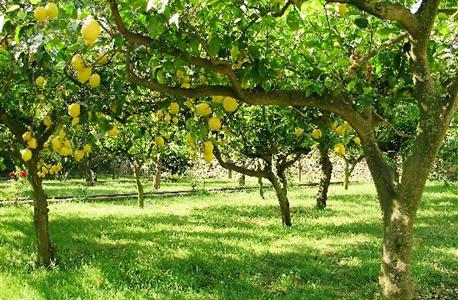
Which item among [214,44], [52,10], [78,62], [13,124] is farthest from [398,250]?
[13,124]

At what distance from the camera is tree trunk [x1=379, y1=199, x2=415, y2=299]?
4637 millimetres

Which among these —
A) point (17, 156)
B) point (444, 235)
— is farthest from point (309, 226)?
point (17, 156)

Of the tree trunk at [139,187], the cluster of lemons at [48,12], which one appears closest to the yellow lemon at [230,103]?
the cluster of lemons at [48,12]

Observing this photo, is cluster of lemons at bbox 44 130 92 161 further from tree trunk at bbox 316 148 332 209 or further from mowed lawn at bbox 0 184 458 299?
tree trunk at bbox 316 148 332 209

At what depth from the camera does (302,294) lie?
7867mm

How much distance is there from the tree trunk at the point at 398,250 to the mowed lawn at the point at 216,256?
312cm

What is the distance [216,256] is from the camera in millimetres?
10539

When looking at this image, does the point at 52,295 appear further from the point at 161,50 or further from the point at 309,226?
the point at 309,226

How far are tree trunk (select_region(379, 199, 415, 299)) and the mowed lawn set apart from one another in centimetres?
312

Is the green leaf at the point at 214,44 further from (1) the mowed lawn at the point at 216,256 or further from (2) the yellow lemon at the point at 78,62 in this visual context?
(1) the mowed lawn at the point at 216,256

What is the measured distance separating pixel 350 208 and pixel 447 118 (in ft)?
55.1

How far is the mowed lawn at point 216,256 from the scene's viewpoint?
7.98m

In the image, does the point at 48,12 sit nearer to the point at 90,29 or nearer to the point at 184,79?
the point at 90,29

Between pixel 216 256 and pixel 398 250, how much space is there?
20.7 feet
